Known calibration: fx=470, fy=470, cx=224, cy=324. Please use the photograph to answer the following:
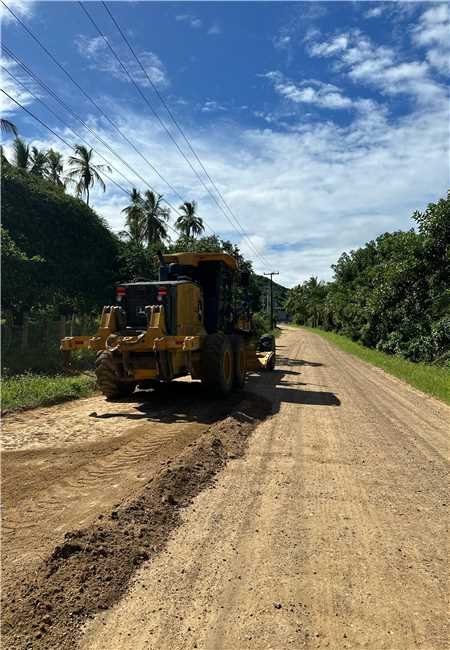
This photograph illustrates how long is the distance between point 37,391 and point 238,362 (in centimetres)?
447

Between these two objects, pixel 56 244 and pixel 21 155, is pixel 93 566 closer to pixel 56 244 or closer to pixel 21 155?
pixel 56 244

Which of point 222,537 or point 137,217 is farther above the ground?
point 137,217

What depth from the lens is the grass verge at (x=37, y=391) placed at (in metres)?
8.77

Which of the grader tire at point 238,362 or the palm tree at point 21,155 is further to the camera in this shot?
the palm tree at point 21,155

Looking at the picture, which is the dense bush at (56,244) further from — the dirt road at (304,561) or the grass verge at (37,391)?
the dirt road at (304,561)

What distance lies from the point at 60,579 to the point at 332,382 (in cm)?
1168

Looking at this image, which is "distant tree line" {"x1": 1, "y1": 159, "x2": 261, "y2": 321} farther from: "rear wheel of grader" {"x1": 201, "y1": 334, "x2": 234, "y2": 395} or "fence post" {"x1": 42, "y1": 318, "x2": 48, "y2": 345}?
"rear wheel of grader" {"x1": 201, "y1": 334, "x2": 234, "y2": 395}

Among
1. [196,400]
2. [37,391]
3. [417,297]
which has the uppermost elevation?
[417,297]

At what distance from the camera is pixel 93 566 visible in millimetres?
3164

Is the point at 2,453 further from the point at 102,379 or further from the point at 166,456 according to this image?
the point at 102,379

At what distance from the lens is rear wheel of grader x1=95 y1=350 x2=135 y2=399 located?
9062mm

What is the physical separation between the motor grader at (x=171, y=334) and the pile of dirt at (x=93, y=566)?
3.97 m

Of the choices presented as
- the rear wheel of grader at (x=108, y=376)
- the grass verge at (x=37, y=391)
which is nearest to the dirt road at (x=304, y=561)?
the rear wheel of grader at (x=108, y=376)

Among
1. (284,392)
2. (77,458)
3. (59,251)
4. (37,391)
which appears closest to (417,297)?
(284,392)
